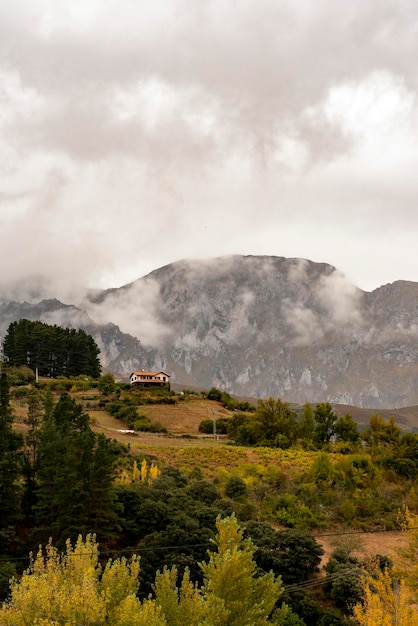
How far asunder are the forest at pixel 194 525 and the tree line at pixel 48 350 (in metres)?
53.2

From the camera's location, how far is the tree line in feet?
378

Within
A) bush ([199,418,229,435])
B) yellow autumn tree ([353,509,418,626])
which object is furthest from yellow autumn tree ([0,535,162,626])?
bush ([199,418,229,435])

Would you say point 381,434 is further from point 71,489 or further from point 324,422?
point 71,489

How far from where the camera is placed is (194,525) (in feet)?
117

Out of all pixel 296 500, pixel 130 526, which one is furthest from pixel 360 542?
pixel 130 526

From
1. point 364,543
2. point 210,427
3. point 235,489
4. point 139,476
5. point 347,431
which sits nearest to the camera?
point 364,543

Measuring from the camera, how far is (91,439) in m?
36.9

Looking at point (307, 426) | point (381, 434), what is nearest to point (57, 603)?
point (381, 434)

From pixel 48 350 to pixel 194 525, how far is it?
3454 inches

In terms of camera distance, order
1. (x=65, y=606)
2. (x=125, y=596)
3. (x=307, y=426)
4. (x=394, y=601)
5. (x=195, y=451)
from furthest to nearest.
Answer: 1. (x=307, y=426)
2. (x=195, y=451)
3. (x=394, y=601)
4. (x=125, y=596)
5. (x=65, y=606)

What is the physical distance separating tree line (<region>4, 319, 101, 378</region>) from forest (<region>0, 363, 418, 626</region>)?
53192mm

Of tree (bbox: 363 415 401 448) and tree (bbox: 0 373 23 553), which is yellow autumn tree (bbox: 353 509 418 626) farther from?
tree (bbox: 363 415 401 448)

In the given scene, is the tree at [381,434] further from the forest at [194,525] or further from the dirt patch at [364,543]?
the dirt patch at [364,543]

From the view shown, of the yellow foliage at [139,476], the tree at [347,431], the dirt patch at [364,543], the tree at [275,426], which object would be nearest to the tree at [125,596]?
the dirt patch at [364,543]
